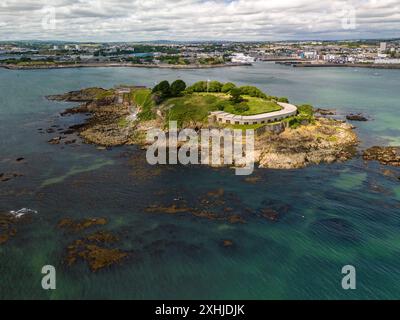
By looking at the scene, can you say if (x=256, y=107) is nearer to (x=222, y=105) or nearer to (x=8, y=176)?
(x=222, y=105)

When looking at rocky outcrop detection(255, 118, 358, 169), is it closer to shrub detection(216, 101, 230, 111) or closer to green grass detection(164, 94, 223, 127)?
shrub detection(216, 101, 230, 111)

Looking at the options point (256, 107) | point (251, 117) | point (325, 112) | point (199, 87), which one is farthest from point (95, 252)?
point (325, 112)

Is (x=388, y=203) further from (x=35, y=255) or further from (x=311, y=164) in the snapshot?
(x=35, y=255)

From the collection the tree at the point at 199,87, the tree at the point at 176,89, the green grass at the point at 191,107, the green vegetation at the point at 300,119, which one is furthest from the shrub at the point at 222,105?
the tree at the point at 199,87

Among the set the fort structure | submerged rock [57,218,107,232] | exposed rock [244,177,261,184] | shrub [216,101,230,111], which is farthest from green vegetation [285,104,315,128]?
submerged rock [57,218,107,232]
